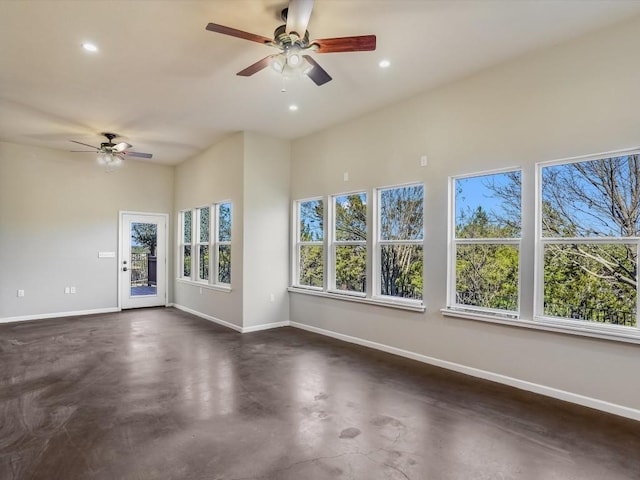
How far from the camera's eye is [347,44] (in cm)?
280

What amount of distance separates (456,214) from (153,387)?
383 cm

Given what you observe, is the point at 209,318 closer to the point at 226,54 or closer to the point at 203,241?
the point at 203,241

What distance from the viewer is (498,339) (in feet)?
12.2

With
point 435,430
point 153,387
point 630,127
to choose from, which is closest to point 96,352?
point 153,387

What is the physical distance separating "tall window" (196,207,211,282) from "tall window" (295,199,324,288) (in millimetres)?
2104

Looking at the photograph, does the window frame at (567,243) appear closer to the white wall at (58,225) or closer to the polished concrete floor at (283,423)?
the polished concrete floor at (283,423)

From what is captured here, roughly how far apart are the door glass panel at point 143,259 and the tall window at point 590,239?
7684mm

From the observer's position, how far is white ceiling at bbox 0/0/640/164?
2885 millimetres

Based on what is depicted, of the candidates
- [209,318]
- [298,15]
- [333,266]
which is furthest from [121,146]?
[298,15]

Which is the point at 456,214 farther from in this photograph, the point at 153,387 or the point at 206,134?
the point at 206,134

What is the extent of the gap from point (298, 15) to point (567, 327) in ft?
11.5

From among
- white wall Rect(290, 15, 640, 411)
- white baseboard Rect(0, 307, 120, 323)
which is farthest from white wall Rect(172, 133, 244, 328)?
white wall Rect(290, 15, 640, 411)

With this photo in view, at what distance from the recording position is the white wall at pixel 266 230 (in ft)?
19.5

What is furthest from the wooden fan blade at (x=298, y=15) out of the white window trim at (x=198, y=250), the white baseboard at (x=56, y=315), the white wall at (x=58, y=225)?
the white baseboard at (x=56, y=315)
